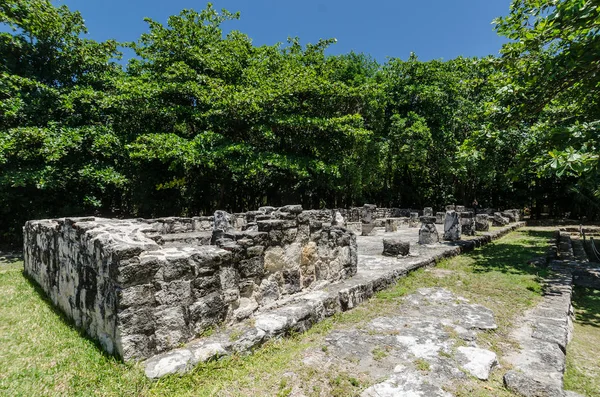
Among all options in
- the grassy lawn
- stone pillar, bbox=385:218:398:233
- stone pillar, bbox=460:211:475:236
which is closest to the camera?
the grassy lawn

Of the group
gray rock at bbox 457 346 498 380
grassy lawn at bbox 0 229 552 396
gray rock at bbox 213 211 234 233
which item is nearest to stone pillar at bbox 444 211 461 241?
grassy lawn at bbox 0 229 552 396

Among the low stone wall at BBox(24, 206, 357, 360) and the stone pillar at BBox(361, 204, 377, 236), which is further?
the stone pillar at BBox(361, 204, 377, 236)

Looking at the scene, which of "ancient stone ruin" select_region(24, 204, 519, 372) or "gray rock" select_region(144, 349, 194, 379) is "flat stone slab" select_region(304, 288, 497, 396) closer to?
"ancient stone ruin" select_region(24, 204, 519, 372)

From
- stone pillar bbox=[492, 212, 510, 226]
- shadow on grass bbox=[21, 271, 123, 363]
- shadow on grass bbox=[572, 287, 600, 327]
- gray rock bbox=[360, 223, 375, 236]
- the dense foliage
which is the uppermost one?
the dense foliage

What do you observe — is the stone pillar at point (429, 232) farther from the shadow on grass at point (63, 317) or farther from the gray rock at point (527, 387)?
the shadow on grass at point (63, 317)

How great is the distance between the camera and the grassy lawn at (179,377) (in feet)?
8.49

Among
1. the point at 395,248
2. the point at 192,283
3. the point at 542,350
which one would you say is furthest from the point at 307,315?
the point at 395,248

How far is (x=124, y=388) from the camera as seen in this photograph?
8.15 feet

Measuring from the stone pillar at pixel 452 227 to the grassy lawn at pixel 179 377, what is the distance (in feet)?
18.1

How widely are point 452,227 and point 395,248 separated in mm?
3992

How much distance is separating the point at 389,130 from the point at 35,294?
21.8 meters

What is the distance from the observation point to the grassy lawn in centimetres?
259

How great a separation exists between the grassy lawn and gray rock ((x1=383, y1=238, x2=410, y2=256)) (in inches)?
102

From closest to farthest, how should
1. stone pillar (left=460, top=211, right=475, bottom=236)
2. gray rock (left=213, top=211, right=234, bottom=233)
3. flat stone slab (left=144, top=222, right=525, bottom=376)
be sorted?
flat stone slab (left=144, top=222, right=525, bottom=376), gray rock (left=213, top=211, right=234, bottom=233), stone pillar (left=460, top=211, right=475, bottom=236)
